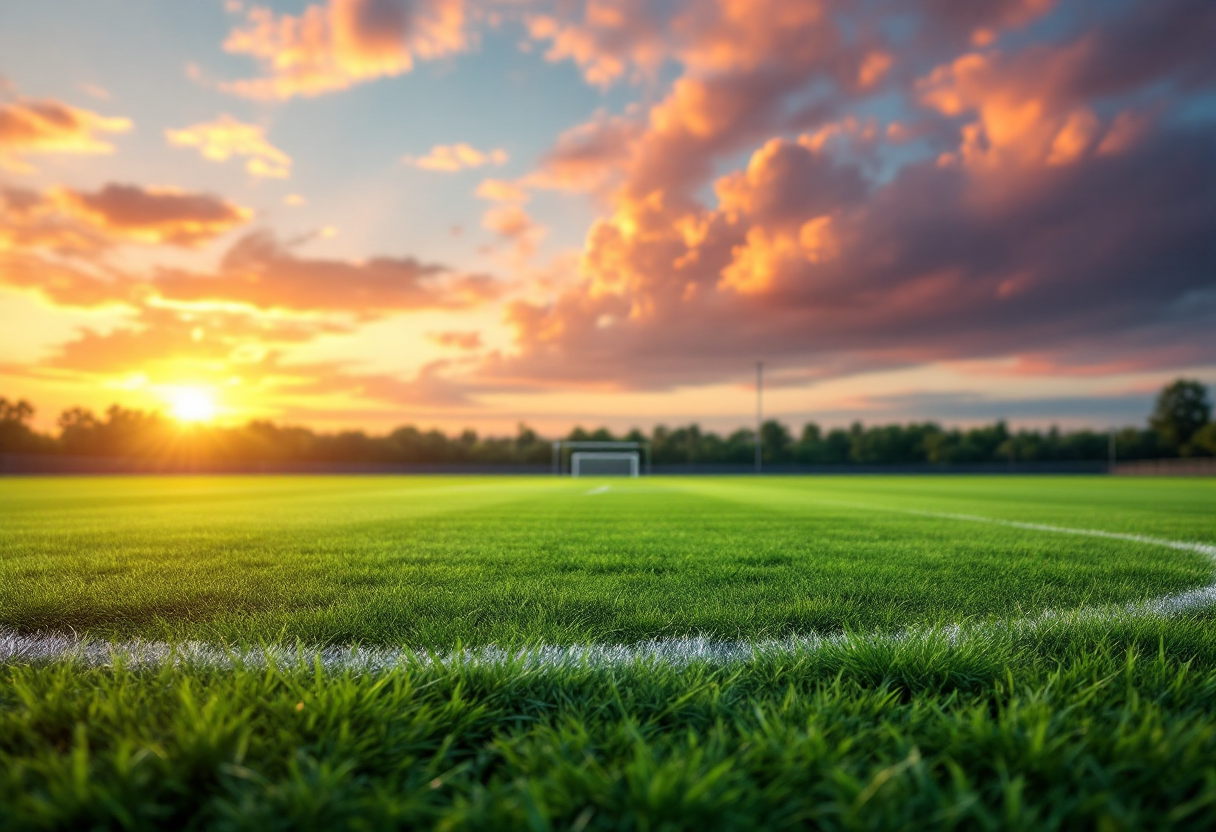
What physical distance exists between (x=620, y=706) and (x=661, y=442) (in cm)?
7449

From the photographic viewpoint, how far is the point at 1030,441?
77.4 m

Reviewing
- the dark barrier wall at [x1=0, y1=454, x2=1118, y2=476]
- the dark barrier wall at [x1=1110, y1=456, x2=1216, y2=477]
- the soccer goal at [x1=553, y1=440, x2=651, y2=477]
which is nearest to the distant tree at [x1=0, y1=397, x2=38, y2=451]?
the dark barrier wall at [x1=0, y1=454, x2=1118, y2=476]

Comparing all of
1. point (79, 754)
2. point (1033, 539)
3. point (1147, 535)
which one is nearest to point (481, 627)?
point (79, 754)

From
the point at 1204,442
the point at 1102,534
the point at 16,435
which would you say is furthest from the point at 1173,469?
the point at 16,435

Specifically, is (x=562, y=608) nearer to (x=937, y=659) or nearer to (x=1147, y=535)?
(x=937, y=659)

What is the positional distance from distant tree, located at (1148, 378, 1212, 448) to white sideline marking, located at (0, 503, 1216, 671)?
323 feet

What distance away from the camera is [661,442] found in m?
75.9

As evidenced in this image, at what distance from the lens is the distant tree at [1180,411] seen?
2975 inches

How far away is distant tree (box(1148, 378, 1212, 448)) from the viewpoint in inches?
2975

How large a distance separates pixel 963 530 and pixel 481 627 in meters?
6.38

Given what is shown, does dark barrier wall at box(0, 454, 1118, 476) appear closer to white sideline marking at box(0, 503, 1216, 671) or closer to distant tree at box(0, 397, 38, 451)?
distant tree at box(0, 397, 38, 451)

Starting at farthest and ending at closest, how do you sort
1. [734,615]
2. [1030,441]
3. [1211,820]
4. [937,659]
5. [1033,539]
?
[1030,441] < [1033,539] < [734,615] < [937,659] < [1211,820]

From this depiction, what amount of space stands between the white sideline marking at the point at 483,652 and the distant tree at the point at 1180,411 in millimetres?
98448

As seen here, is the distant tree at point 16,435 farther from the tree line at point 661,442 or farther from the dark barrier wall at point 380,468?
the dark barrier wall at point 380,468
